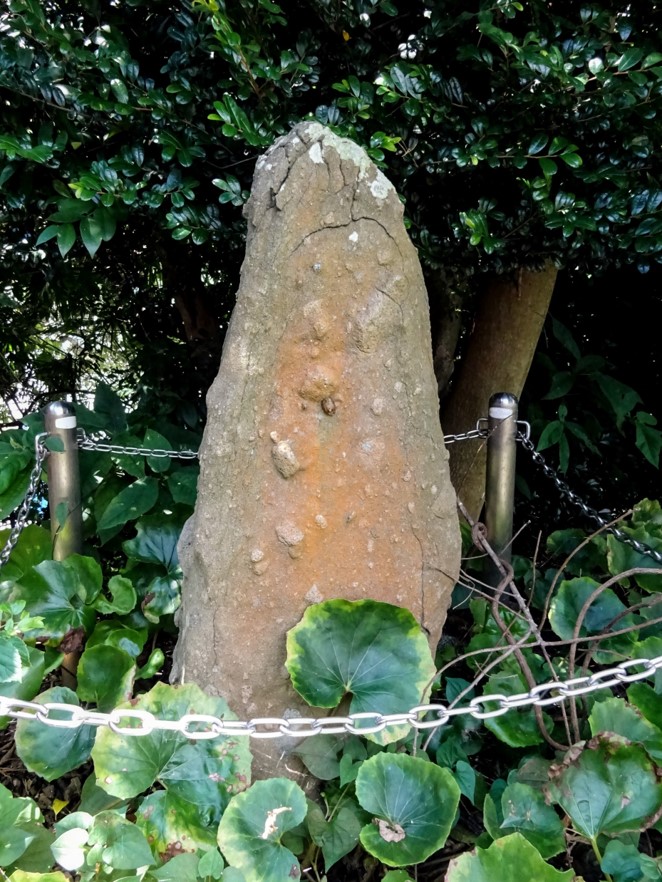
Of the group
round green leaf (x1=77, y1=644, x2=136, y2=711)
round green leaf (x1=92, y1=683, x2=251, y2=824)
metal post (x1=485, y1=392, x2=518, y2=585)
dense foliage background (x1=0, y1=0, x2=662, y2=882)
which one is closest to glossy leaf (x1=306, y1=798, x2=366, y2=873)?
dense foliage background (x1=0, y1=0, x2=662, y2=882)

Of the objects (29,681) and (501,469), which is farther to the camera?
(501,469)

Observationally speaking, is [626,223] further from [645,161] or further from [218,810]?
[218,810]

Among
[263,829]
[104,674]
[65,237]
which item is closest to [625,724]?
[263,829]

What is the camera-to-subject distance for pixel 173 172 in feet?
5.57

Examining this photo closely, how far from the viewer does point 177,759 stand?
1.24 meters

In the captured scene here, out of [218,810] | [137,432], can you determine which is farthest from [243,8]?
[218,810]

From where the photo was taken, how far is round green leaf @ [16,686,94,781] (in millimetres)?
1311

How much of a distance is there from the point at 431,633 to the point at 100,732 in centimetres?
73

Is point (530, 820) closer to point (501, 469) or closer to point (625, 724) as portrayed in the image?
point (625, 724)

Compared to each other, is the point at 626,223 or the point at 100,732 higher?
the point at 626,223

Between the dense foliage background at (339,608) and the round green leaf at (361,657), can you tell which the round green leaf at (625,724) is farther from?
the round green leaf at (361,657)

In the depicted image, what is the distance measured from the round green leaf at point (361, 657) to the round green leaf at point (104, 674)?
14.6 inches

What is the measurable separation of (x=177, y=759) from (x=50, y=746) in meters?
0.28

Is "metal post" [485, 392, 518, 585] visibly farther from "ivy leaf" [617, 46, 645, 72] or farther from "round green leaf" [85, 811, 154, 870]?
"round green leaf" [85, 811, 154, 870]
